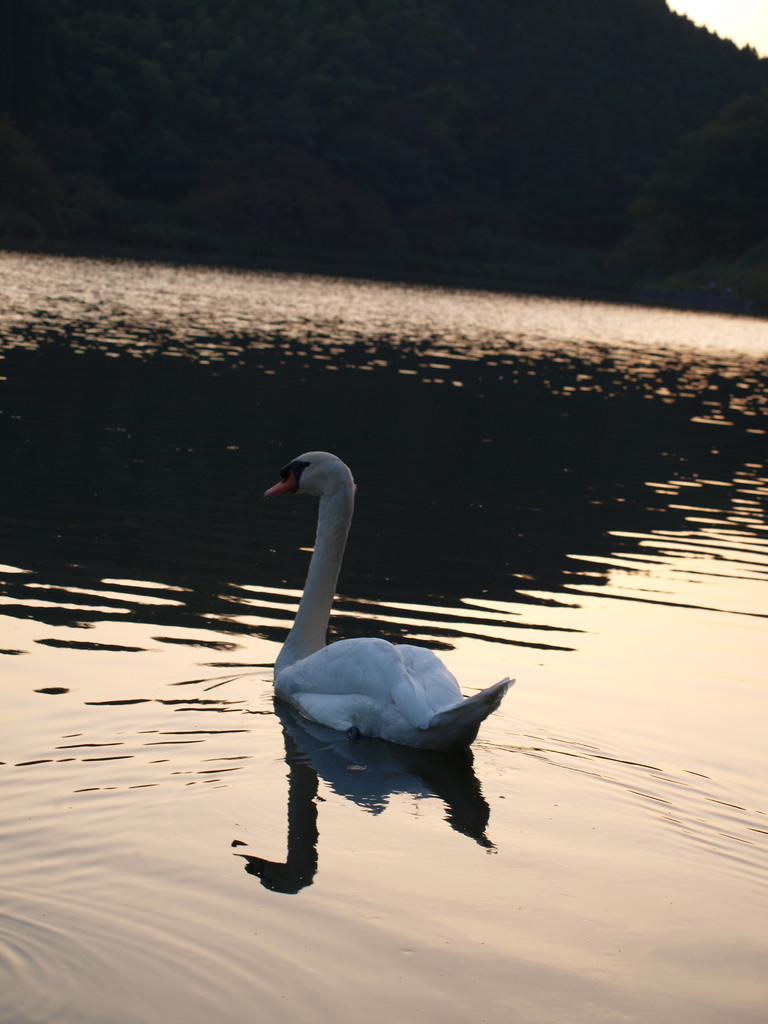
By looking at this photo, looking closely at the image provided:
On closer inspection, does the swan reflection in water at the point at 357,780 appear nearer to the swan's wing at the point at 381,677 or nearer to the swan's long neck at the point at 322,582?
the swan's wing at the point at 381,677

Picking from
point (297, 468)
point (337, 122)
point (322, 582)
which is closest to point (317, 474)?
point (297, 468)

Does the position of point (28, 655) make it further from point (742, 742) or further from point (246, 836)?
point (742, 742)

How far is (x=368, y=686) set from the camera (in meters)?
6.23

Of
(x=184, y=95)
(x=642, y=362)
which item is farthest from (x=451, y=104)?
(x=642, y=362)

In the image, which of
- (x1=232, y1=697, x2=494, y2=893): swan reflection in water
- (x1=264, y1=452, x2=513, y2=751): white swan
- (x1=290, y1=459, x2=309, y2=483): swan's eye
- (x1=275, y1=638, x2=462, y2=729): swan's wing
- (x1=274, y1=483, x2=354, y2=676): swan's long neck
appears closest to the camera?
(x1=232, y1=697, x2=494, y2=893): swan reflection in water

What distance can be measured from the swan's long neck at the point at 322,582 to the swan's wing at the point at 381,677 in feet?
1.13

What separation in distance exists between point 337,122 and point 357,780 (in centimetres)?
10934

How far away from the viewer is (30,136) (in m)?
85.4

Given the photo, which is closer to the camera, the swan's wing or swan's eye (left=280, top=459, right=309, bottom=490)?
the swan's wing

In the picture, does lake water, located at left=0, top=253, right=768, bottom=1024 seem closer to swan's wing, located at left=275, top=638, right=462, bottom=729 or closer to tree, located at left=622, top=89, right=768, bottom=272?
swan's wing, located at left=275, top=638, right=462, bottom=729

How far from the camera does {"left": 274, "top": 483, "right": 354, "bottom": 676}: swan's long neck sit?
23.5 ft

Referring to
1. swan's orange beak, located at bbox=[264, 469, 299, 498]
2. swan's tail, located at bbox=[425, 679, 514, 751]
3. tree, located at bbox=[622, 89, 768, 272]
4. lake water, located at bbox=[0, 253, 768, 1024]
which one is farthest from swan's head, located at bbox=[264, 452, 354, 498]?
tree, located at bbox=[622, 89, 768, 272]

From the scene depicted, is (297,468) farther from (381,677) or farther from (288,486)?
(381,677)

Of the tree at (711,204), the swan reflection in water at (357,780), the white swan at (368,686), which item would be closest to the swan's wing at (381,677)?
the white swan at (368,686)
